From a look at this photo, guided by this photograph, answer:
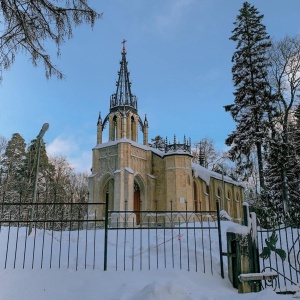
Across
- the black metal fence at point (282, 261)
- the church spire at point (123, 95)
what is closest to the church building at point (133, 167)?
the church spire at point (123, 95)

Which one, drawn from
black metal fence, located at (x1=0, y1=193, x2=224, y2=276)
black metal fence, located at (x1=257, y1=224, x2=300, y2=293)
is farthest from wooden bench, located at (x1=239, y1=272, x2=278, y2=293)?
black metal fence, located at (x1=0, y1=193, x2=224, y2=276)

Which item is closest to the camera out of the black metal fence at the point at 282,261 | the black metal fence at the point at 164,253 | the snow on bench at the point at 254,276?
the snow on bench at the point at 254,276

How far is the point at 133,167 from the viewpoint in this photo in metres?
25.6

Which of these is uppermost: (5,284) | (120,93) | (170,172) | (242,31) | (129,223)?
(242,31)

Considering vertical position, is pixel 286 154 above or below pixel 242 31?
below

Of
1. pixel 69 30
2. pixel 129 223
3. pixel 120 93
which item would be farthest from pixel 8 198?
pixel 69 30

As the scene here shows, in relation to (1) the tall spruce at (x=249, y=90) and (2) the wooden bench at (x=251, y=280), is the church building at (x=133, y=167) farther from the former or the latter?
(2) the wooden bench at (x=251, y=280)

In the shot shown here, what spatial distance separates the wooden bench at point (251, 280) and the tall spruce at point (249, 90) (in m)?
17.6

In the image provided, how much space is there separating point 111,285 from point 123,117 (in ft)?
70.8

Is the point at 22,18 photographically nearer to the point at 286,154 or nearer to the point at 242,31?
the point at 286,154

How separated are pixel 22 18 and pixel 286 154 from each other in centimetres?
1981

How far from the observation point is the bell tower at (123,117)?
2678 centimetres

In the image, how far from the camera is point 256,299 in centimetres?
408

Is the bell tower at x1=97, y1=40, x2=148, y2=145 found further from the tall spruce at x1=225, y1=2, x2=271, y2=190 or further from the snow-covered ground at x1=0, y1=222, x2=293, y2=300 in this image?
the snow-covered ground at x1=0, y1=222, x2=293, y2=300
